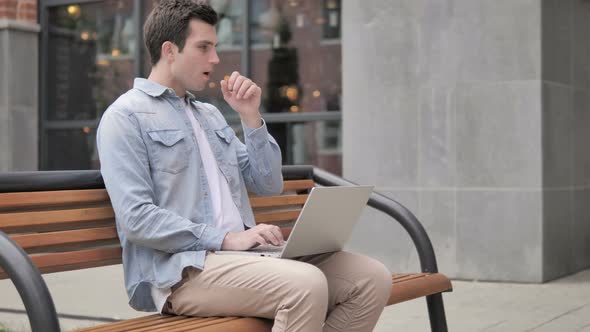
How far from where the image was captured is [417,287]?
13.4ft

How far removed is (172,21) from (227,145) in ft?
1.71

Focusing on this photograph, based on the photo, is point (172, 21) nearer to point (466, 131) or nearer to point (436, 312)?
point (436, 312)

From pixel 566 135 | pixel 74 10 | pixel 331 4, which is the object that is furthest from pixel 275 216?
pixel 74 10

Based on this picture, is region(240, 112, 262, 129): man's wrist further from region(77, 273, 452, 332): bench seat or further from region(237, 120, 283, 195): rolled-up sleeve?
region(77, 273, 452, 332): bench seat

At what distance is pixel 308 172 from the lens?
15.8ft

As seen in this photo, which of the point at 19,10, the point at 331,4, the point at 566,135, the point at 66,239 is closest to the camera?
the point at 66,239

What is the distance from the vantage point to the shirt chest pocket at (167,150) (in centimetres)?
332

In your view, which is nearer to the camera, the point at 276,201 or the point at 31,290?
the point at 31,290

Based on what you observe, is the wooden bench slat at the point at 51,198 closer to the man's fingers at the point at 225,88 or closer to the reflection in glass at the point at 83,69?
the man's fingers at the point at 225,88

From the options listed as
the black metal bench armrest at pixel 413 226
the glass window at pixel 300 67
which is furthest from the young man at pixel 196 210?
the glass window at pixel 300 67

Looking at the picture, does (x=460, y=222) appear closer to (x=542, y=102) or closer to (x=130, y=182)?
(x=542, y=102)

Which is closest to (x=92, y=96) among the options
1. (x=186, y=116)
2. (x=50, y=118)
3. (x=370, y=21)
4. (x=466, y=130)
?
(x=50, y=118)

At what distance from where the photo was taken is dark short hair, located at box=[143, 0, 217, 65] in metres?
3.45

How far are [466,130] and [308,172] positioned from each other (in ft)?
10.9
